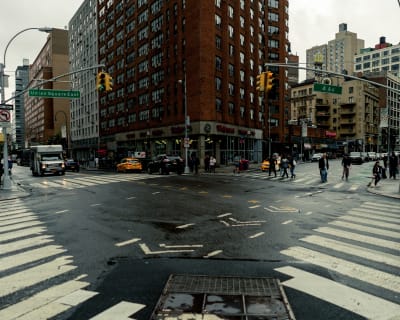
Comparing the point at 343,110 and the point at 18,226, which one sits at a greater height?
the point at 343,110

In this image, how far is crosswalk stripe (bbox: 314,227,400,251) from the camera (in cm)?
709

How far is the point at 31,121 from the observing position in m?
163

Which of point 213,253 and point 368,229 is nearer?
point 213,253

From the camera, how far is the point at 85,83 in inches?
3420

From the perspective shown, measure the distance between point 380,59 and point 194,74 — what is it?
125 m

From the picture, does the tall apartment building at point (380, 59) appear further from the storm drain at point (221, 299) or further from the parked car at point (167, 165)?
the storm drain at point (221, 299)

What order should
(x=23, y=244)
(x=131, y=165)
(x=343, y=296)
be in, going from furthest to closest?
(x=131, y=165) → (x=23, y=244) → (x=343, y=296)

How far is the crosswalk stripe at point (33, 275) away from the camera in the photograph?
16.4 ft

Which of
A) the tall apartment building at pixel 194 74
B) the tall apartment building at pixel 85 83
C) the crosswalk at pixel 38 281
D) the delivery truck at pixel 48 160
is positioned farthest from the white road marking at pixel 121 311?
the tall apartment building at pixel 85 83

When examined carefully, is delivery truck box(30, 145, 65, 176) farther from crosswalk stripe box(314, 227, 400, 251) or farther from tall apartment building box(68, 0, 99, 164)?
tall apartment building box(68, 0, 99, 164)

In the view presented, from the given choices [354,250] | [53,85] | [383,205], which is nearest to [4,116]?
[354,250]

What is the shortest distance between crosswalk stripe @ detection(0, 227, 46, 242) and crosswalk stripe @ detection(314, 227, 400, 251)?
7173 mm

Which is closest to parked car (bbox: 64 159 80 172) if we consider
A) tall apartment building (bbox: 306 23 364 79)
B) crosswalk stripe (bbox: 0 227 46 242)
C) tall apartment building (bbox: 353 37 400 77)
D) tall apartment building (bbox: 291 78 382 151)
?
crosswalk stripe (bbox: 0 227 46 242)

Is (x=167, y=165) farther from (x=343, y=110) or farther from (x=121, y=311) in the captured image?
(x=343, y=110)
